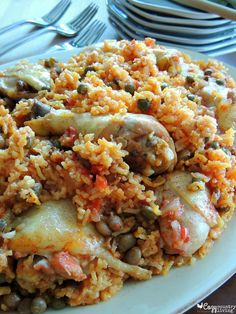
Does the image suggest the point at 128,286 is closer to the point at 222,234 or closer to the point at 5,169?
the point at 222,234

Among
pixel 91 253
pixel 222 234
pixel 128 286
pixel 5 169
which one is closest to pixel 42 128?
pixel 5 169

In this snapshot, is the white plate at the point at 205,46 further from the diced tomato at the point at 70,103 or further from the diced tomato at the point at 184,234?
the diced tomato at the point at 184,234

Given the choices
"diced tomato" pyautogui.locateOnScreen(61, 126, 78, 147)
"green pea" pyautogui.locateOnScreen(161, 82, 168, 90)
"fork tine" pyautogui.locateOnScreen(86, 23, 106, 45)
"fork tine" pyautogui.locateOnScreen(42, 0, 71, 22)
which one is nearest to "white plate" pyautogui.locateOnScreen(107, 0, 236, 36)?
"fork tine" pyautogui.locateOnScreen(86, 23, 106, 45)

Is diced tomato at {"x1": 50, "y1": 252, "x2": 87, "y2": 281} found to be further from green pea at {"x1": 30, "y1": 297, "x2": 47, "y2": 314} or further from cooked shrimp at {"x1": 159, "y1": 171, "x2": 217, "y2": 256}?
cooked shrimp at {"x1": 159, "y1": 171, "x2": 217, "y2": 256}

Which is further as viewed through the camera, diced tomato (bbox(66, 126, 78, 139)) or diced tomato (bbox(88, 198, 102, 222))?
diced tomato (bbox(66, 126, 78, 139))

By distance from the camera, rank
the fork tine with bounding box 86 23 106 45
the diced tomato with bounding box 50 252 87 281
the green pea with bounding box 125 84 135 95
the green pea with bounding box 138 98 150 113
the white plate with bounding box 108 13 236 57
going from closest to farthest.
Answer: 1. the diced tomato with bounding box 50 252 87 281
2. the green pea with bounding box 138 98 150 113
3. the green pea with bounding box 125 84 135 95
4. the white plate with bounding box 108 13 236 57
5. the fork tine with bounding box 86 23 106 45

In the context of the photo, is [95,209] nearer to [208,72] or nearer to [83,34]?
[208,72]
